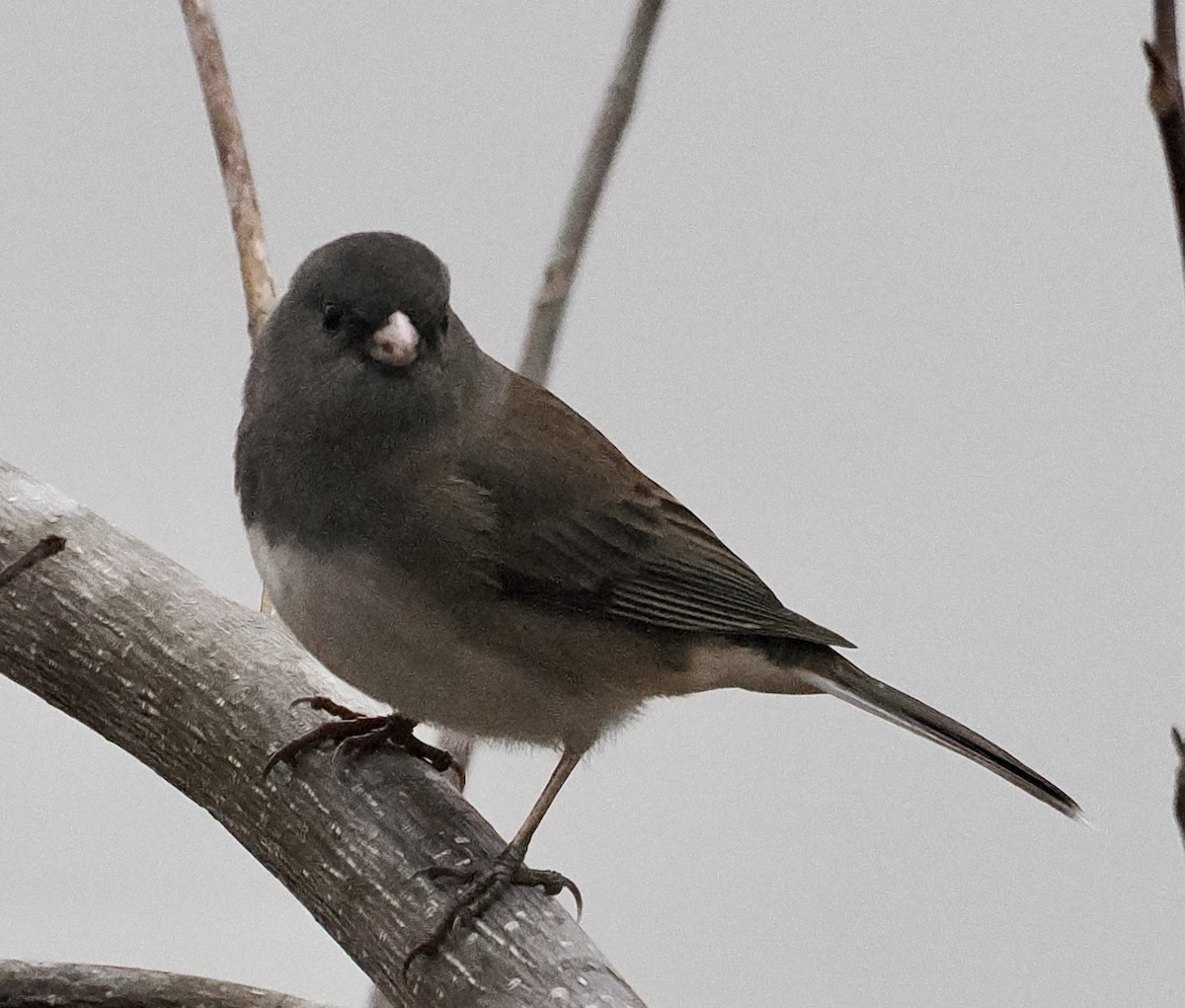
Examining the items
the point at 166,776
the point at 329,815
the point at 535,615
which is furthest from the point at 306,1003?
the point at 535,615

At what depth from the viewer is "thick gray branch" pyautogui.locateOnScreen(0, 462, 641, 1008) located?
123 centimetres

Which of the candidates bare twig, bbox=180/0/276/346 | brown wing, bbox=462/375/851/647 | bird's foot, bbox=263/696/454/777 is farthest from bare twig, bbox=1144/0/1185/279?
bare twig, bbox=180/0/276/346

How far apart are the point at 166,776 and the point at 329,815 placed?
0.24m

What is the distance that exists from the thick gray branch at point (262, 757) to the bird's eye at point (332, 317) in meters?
0.36

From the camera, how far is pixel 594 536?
143 centimetres

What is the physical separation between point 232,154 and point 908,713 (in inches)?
36.4

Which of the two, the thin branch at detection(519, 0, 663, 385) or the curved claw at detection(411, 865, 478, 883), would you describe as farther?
the thin branch at detection(519, 0, 663, 385)

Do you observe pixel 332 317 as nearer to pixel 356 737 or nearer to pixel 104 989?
pixel 356 737

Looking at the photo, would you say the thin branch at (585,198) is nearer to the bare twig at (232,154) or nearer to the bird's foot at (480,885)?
the bare twig at (232,154)

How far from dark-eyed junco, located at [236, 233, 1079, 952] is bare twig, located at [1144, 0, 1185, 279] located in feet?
3.16

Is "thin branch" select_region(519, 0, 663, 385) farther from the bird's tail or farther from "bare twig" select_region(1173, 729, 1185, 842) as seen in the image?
"bare twig" select_region(1173, 729, 1185, 842)

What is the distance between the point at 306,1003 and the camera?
135 cm

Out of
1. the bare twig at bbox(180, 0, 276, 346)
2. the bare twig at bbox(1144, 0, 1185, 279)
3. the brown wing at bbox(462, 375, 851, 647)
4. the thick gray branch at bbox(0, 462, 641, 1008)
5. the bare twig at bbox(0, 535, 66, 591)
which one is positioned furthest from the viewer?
the bare twig at bbox(180, 0, 276, 346)

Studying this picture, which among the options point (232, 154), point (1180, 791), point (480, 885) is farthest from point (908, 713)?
point (1180, 791)
